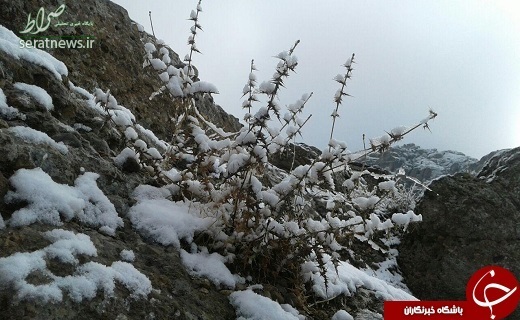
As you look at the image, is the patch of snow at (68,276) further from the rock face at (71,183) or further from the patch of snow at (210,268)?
the patch of snow at (210,268)

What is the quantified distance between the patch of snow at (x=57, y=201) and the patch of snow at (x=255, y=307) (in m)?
0.81

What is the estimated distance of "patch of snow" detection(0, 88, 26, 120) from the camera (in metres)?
2.28

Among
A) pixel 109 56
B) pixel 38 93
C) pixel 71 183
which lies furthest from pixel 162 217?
pixel 109 56

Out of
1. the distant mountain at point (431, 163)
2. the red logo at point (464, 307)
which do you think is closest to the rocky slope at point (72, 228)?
the red logo at point (464, 307)

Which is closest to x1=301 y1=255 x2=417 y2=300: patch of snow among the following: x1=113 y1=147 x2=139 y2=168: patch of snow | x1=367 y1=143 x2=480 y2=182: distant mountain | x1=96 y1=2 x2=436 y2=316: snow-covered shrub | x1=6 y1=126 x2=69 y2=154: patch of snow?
x1=96 y1=2 x2=436 y2=316: snow-covered shrub

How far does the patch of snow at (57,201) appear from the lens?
1.83 metres

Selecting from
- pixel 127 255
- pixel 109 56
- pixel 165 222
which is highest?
pixel 109 56

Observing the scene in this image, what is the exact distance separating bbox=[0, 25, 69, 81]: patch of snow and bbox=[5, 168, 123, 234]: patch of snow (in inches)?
44.0

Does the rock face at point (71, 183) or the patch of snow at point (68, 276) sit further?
the rock face at point (71, 183)

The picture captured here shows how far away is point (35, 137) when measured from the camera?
7.31 ft

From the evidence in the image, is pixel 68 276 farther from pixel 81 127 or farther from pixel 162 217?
pixel 81 127

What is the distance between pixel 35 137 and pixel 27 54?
3.17ft

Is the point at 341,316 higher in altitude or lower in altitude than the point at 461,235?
lower

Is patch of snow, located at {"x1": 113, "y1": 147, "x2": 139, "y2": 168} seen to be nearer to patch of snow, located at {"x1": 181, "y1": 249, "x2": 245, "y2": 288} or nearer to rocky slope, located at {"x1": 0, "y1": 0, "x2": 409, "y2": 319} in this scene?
rocky slope, located at {"x1": 0, "y1": 0, "x2": 409, "y2": 319}
